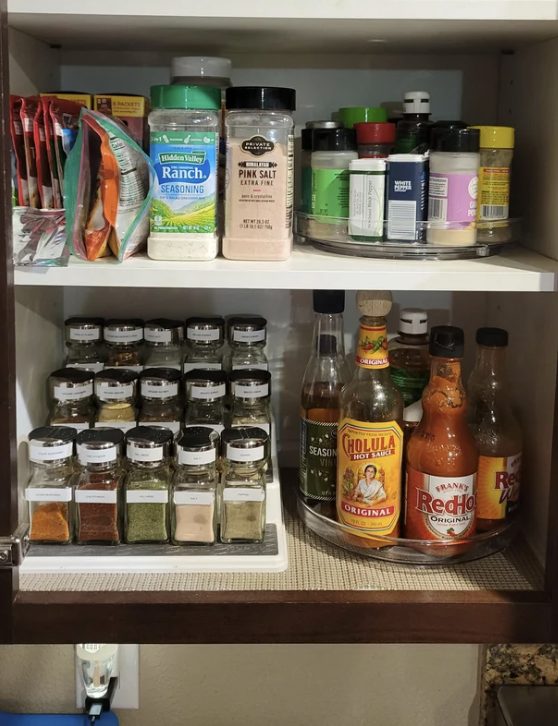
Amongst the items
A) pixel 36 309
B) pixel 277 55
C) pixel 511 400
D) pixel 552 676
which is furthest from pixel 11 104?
pixel 552 676

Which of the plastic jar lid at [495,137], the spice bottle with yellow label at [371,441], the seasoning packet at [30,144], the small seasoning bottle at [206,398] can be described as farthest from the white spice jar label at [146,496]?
the plastic jar lid at [495,137]

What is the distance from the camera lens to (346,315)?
1.26m

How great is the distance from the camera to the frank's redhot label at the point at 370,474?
3.27 feet

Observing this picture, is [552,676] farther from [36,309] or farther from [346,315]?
[36,309]

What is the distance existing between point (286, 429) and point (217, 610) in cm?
44

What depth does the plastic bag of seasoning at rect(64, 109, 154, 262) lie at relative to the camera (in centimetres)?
90

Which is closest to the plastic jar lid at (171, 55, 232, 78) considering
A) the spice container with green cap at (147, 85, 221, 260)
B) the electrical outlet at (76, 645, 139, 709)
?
the spice container with green cap at (147, 85, 221, 260)

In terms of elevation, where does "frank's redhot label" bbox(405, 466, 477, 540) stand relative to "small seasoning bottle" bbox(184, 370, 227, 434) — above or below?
below

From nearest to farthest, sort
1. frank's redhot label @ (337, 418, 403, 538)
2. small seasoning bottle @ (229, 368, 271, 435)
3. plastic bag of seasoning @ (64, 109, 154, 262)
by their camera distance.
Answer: plastic bag of seasoning @ (64, 109, 154, 262)
frank's redhot label @ (337, 418, 403, 538)
small seasoning bottle @ (229, 368, 271, 435)

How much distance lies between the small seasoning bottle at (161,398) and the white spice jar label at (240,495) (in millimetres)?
138

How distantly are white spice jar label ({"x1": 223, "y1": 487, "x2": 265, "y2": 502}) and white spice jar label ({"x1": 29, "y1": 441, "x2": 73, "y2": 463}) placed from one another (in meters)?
0.20

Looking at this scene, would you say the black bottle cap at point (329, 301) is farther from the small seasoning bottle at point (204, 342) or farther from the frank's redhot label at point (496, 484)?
the frank's redhot label at point (496, 484)

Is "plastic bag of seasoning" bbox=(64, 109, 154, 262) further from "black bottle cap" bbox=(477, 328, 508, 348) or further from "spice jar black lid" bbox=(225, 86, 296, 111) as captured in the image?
"black bottle cap" bbox=(477, 328, 508, 348)

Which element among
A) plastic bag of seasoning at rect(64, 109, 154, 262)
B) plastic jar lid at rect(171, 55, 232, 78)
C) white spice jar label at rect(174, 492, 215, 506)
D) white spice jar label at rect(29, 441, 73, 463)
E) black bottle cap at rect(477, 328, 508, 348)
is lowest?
white spice jar label at rect(174, 492, 215, 506)
